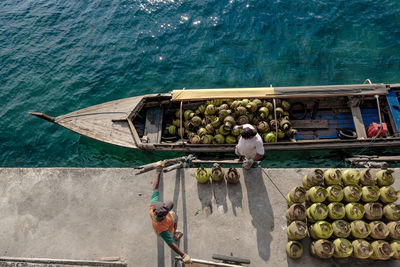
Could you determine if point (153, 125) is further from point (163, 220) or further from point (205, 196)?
point (163, 220)

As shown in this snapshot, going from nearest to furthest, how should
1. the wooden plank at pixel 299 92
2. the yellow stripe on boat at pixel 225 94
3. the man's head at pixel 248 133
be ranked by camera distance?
the man's head at pixel 248 133 < the wooden plank at pixel 299 92 < the yellow stripe on boat at pixel 225 94

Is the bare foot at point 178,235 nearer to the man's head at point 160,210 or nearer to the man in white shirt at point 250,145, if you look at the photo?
the man's head at point 160,210

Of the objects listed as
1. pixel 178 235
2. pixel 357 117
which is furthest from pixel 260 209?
pixel 357 117

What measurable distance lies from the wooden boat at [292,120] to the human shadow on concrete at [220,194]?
9.20 feet

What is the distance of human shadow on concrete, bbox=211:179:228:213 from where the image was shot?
7.16m

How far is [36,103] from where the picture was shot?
49.2 ft

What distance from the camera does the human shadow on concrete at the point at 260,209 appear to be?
651 cm

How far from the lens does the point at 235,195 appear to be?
7.32 m

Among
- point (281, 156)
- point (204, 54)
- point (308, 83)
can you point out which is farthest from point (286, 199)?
point (204, 54)

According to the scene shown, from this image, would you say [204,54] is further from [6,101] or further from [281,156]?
[6,101]

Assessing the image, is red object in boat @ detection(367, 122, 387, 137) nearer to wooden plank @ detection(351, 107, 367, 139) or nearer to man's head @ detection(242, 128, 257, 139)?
wooden plank @ detection(351, 107, 367, 139)

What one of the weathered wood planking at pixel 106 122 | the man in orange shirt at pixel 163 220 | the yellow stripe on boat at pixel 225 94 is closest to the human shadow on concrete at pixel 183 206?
the man in orange shirt at pixel 163 220

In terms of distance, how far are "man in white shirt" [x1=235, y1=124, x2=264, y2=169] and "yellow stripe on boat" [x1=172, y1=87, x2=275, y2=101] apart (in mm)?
3800

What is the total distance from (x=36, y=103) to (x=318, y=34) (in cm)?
1962
